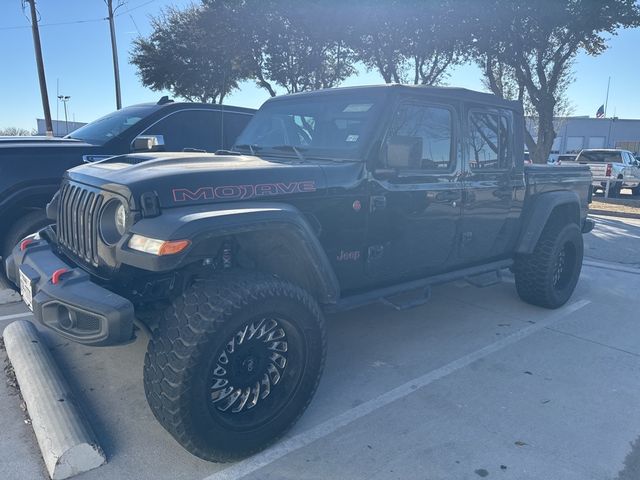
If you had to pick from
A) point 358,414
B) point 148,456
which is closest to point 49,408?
point 148,456

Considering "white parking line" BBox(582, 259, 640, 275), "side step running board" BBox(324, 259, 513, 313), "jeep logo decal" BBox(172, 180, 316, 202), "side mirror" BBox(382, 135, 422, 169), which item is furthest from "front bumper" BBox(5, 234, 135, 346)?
"white parking line" BBox(582, 259, 640, 275)

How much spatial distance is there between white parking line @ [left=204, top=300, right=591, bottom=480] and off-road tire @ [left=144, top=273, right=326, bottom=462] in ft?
0.19

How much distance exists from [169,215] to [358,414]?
1.64 metres

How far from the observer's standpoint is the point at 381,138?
131 inches

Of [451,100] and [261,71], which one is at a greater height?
[261,71]

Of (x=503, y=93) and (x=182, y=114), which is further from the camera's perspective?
(x=503, y=93)

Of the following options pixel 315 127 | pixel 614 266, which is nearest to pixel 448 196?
pixel 315 127

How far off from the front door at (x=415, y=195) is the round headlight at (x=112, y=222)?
1.51 meters

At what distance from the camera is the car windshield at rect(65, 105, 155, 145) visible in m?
5.61

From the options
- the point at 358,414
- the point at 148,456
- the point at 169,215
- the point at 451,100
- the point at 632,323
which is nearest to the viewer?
the point at 169,215

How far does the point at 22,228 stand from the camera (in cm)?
463

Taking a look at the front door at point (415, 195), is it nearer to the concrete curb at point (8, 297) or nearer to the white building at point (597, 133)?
the concrete curb at point (8, 297)

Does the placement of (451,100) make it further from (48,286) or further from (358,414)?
(48,286)

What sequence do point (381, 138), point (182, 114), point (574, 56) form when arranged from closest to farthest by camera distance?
point (381, 138) → point (182, 114) → point (574, 56)
